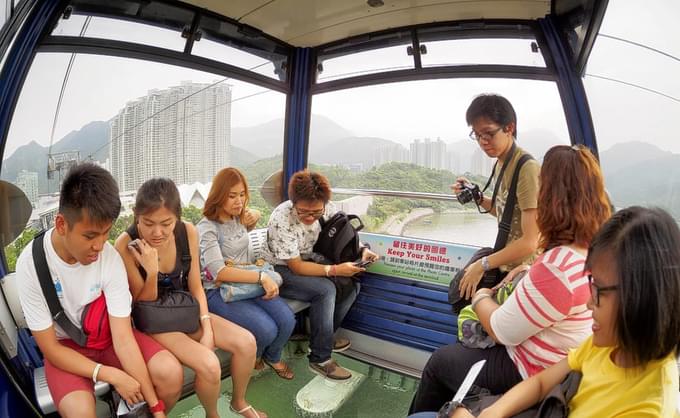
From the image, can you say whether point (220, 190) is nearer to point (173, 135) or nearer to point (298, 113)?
point (173, 135)

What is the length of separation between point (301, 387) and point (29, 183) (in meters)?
2.02

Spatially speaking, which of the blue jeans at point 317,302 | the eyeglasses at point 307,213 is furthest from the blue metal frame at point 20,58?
the blue jeans at point 317,302

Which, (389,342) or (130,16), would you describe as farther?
(389,342)

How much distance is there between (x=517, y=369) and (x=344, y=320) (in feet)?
5.73

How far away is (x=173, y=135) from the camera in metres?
2.81

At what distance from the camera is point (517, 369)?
133cm

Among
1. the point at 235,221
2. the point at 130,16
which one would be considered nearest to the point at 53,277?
the point at 235,221

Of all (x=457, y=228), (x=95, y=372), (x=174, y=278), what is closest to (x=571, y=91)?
(x=457, y=228)

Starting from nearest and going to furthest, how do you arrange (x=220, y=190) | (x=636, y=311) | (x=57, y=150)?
(x=636, y=311) → (x=57, y=150) → (x=220, y=190)

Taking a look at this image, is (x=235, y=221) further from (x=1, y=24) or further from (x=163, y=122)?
(x=1, y=24)

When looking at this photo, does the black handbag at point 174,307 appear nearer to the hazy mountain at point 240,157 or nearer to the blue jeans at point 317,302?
the blue jeans at point 317,302

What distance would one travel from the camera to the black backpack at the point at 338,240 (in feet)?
8.94

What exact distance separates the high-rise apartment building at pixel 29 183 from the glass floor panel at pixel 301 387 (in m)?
1.48

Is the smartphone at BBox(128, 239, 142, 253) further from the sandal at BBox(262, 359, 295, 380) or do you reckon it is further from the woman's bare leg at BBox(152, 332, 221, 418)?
the sandal at BBox(262, 359, 295, 380)
